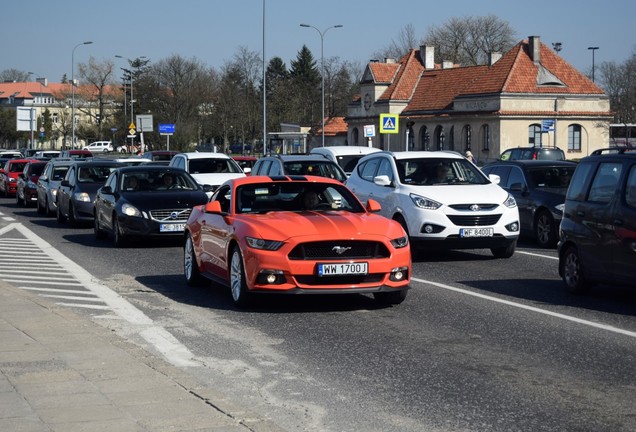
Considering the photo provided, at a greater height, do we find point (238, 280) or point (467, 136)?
point (467, 136)

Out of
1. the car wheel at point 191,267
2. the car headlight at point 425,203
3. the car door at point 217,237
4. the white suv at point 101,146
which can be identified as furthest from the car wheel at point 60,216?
the white suv at point 101,146

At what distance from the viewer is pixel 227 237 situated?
12.0 meters

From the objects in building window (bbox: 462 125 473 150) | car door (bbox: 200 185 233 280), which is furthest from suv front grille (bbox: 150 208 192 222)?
building window (bbox: 462 125 473 150)

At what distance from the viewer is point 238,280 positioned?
11703 mm

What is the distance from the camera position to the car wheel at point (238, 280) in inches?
453

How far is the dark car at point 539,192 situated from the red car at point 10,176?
27.9 metres

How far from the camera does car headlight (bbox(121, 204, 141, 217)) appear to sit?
19.7 m

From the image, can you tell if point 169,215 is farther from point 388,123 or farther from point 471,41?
point 471,41

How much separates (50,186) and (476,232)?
1721 cm

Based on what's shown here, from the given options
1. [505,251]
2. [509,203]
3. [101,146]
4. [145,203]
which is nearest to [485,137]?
[145,203]

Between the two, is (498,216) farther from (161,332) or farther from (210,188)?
(210,188)

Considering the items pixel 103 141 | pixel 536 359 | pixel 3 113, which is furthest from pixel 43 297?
pixel 3 113

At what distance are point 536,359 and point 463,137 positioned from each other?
73.0 metres

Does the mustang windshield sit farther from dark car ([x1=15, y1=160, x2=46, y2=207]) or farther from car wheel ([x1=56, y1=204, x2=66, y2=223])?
dark car ([x1=15, y1=160, x2=46, y2=207])
